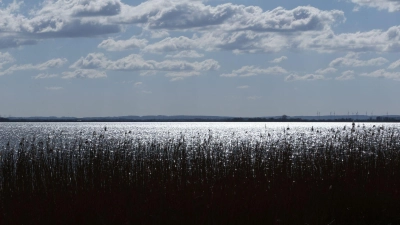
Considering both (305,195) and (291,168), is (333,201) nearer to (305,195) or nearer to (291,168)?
(305,195)

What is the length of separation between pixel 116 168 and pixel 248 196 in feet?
19.8

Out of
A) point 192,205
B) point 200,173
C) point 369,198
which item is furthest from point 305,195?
point 200,173

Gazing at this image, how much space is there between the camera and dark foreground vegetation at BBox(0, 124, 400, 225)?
13062mm

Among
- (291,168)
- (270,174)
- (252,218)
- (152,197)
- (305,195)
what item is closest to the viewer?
(252,218)

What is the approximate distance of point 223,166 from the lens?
19156 millimetres

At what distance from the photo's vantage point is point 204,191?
14.9 m

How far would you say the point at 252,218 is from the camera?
513 inches

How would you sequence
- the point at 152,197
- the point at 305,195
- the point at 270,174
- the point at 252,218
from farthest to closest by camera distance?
the point at 270,174 < the point at 305,195 < the point at 152,197 < the point at 252,218

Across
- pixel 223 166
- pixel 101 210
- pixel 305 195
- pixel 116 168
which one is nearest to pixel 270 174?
pixel 223 166

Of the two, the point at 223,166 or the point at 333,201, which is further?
the point at 223,166

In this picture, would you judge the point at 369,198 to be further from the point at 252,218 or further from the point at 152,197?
the point at 152,197

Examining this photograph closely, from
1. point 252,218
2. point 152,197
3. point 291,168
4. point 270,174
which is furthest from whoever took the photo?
point 291,168

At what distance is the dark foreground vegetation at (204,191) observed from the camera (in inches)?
514

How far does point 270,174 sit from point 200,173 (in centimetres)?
227
